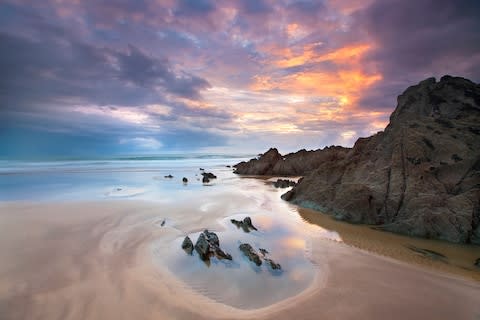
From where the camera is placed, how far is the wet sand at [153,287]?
12.3ft

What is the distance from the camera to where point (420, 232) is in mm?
7188

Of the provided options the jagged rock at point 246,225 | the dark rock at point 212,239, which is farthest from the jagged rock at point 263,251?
the jagged rock at point 246,225

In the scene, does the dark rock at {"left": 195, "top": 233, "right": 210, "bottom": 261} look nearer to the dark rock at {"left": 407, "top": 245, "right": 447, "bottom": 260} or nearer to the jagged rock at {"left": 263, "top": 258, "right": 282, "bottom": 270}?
the jagged rock at {"left": 263, "top": 258, "right": 282, "bottom": 270}

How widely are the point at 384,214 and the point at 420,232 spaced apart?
4.38 feet

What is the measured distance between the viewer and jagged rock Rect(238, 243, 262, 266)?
5.40 m

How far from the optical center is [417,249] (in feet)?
20.6

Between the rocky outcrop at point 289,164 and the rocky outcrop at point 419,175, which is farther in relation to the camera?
the rocky outcrop at point 289,164

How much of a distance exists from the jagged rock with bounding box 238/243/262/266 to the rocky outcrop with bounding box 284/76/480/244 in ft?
15.3

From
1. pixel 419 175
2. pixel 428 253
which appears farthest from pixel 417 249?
pixel 419 175

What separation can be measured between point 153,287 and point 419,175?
8.74 m

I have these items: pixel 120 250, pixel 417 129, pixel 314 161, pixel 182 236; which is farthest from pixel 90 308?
pixel 314 161

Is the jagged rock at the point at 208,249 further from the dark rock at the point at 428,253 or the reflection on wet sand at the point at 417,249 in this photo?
the dark rock at the point at 428,253

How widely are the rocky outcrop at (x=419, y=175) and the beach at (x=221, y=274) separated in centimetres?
89

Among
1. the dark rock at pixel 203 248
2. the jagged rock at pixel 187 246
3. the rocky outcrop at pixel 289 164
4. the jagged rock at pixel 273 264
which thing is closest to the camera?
the jagged rock at pixel 273 264
